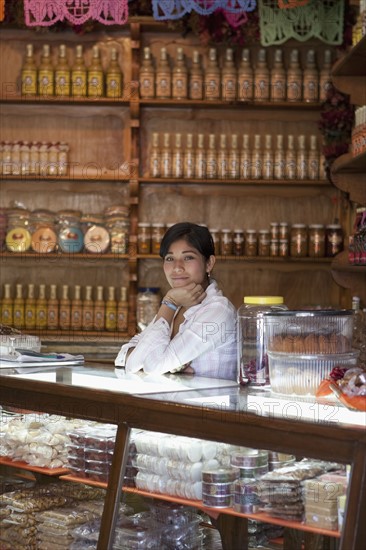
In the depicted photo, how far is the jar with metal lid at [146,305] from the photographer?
496 cm

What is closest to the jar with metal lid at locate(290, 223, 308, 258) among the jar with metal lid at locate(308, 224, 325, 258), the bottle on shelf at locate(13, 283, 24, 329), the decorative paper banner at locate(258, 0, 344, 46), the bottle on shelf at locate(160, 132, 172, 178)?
the jar with metal lid at locate(308, 224, 325, 258)

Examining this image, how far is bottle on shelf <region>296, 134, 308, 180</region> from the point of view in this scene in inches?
Answer: 196

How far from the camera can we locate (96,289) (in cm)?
520

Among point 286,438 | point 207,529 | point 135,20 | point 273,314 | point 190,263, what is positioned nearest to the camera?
point 286,438

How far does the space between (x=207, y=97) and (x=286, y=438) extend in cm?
350

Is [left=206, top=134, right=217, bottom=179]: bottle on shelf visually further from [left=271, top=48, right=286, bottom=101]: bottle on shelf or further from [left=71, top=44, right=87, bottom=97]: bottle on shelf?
[left=71, top=44, right=87, bottom=97]: bottle on shelf

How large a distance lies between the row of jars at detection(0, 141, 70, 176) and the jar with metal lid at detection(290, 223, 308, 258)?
53.6 inches

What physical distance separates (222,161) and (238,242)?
0.47 m

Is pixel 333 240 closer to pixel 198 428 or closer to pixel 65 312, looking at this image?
pixel 65 312

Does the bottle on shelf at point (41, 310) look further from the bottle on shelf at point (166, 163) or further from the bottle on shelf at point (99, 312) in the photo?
the bottle on shelf at point (166, 163)

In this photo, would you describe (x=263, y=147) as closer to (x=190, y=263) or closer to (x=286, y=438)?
(x=190, y=263)

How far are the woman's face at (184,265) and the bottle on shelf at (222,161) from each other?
1.93m

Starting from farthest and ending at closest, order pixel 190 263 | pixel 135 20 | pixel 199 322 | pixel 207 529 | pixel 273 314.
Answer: pixel 135 20 < pixel 190 263 < pixel 199 322 < pixel 273 314 < pixel 207 529

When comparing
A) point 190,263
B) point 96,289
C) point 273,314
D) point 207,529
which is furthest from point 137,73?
point 207,529
